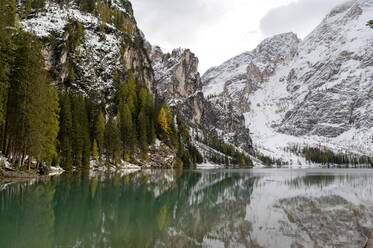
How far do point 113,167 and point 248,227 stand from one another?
51170mm

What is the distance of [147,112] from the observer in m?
83.8

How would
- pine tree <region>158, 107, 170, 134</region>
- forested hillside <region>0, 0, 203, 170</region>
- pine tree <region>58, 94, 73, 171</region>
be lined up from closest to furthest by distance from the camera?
forested hillside <region>0, 0, 203, 170</region>
pine tree <region>58, 94, 73, 171</region>
pine tree <region>158, 107, 170, 134</region>

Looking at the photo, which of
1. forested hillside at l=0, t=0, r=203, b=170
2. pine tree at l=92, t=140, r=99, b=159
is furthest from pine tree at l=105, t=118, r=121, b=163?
pine tree at l=92, t=140, r=99, b=159

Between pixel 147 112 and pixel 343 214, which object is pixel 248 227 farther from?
pixel 147 112

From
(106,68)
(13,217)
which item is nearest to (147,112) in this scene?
(106,68)

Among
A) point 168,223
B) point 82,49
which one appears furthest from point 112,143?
point 168,223

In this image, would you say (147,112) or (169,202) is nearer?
(169,202)

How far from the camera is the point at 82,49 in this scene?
83.2 m

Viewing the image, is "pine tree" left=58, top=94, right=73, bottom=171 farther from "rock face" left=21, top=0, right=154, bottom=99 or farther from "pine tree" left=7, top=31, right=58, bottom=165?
"rock face" left=21, top=0, right=154, bottom=99

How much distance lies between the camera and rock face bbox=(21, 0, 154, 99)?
7434 centimetres

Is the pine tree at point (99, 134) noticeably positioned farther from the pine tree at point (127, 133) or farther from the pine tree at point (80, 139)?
the pine tree at point (127, 133)

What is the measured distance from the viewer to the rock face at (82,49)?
7434 cm

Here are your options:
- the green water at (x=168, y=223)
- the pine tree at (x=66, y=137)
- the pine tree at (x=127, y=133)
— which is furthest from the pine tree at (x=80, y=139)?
the green water at (x=168, y=223)

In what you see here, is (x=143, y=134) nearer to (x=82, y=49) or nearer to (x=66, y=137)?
(x=66, y=137)
